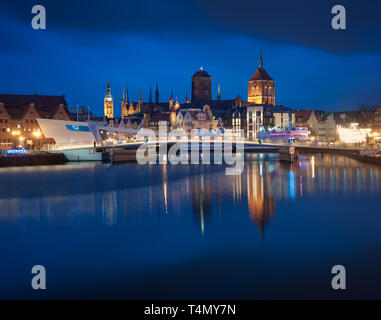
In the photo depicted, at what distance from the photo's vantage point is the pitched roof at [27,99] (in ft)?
240

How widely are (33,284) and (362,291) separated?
961 centimetres

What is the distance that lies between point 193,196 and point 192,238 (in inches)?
455

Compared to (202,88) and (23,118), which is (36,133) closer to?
(23,118)

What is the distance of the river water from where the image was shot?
14609 millimetres

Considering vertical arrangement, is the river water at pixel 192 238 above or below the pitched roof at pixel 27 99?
below

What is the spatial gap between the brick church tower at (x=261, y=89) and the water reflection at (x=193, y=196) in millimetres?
96289

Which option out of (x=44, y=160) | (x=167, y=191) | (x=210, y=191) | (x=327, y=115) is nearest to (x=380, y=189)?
(x=210, y=191)

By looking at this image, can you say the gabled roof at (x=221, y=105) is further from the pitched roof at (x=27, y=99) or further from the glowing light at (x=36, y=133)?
the glowing light at (x=36, y=133)

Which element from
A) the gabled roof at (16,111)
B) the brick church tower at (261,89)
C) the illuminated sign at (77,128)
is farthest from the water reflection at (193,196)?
the brick church tower at (261,89)

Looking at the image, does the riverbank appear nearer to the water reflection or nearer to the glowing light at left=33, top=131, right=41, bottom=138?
the water reflection

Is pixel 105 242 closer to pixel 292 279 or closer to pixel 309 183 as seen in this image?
pixel 292 279

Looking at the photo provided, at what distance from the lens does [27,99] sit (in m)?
75.8

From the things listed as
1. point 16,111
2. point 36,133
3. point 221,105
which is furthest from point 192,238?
point 221,105

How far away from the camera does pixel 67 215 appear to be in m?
25.5
